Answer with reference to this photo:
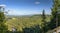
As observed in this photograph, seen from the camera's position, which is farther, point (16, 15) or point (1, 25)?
point (16, 15)

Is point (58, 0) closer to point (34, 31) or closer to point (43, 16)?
point (43, 16)

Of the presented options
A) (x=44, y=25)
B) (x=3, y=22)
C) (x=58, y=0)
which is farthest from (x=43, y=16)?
(x=3, y=22)

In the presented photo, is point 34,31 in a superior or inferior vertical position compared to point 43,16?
inferior

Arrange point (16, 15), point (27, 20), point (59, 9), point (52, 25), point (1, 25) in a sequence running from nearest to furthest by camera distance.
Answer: point (1, 25) < point (59, 9) < point (52, 25) < point (16, 15) < point (27, 20)

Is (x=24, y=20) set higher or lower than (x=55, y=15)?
lower

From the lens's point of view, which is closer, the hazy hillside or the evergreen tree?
the evergreen tree

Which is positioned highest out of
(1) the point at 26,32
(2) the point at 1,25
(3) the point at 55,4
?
(3) the point at 55,4

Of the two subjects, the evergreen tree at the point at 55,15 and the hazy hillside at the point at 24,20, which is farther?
the hazy hillside at the point at 24,20

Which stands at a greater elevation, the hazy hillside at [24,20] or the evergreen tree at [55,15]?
the evergreen tree at [55,15]

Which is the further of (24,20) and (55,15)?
(24,20)

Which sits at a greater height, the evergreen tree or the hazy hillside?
the evergreen tree

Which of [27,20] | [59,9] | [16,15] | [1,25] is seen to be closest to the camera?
[1,25]
